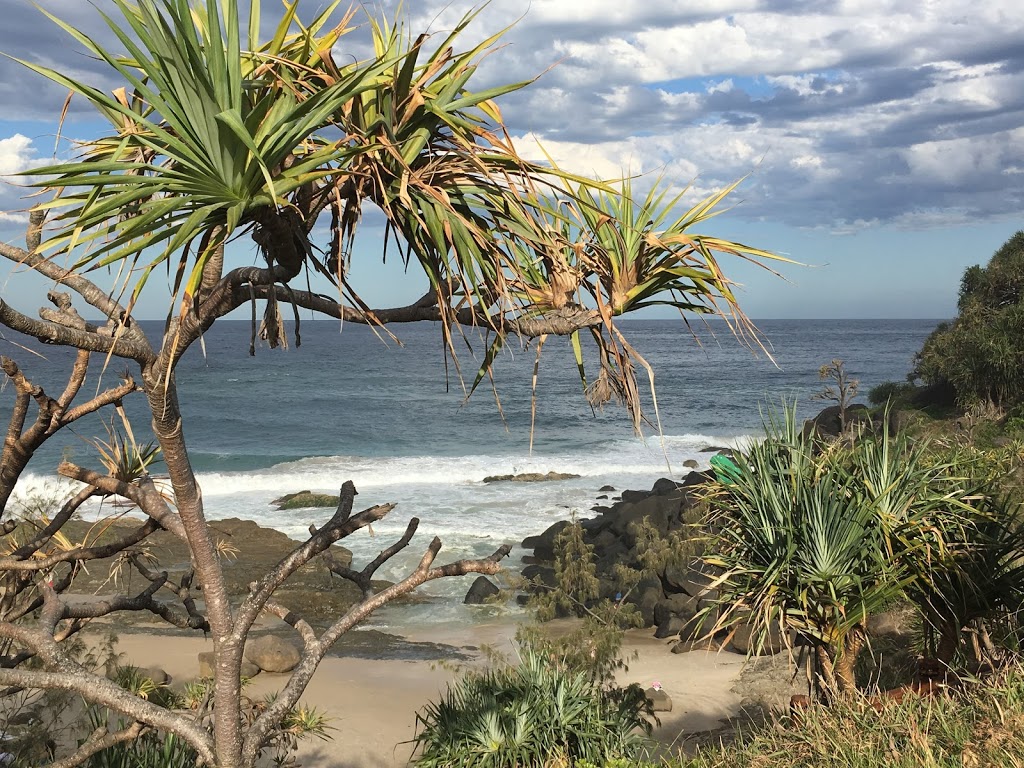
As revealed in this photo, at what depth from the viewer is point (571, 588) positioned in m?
17.1

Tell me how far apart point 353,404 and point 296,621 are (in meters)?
47.7

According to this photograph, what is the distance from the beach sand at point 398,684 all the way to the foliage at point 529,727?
2379mm

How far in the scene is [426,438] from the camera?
40625 millimetres

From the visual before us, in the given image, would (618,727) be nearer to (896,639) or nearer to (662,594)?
(896,639)

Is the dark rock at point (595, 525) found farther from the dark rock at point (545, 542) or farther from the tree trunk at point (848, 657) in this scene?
the tree trunk at point (848, 657)

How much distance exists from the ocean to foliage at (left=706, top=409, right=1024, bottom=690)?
104 cm

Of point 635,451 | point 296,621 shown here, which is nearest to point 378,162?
point 296,621

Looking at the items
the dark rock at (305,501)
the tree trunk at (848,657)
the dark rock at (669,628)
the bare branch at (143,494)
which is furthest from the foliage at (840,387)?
the dark rock at (305,501)

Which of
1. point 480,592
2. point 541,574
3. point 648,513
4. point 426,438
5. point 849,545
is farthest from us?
point 426,438

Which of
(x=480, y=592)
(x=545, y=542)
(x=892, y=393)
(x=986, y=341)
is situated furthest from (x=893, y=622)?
(x=892, y=393)

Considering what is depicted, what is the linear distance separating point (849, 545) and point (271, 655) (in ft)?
29.4

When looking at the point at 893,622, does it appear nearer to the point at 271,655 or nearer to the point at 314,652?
the point at 271,655

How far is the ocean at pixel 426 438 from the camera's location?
23.8 metres

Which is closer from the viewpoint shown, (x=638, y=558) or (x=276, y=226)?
(x=276, y=226)
